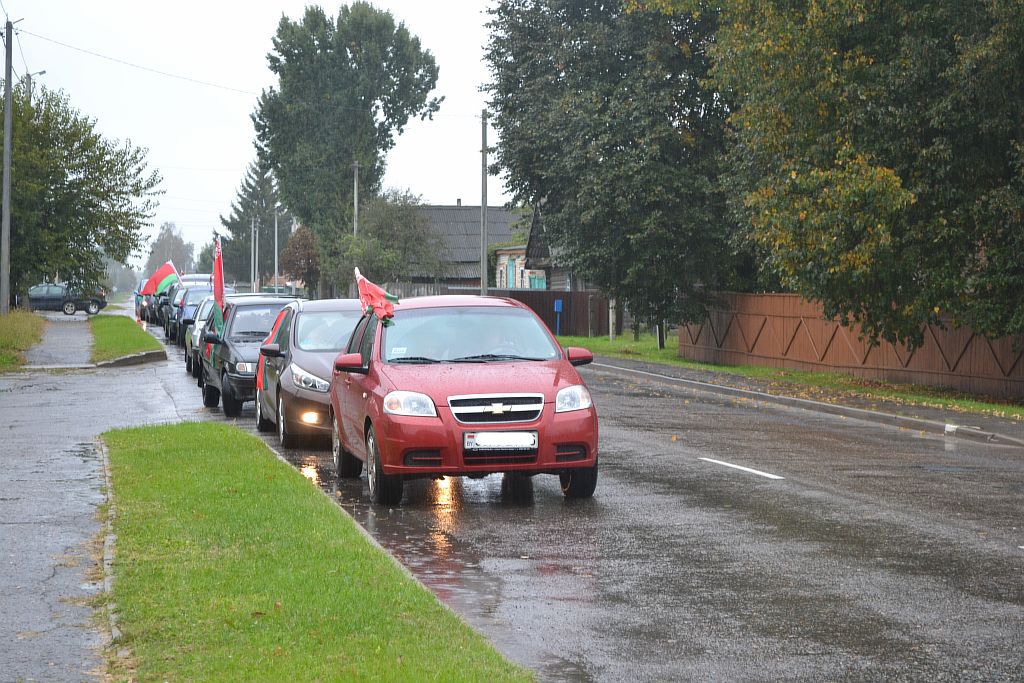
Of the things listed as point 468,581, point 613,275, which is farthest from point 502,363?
point 613,275

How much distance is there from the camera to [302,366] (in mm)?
15969

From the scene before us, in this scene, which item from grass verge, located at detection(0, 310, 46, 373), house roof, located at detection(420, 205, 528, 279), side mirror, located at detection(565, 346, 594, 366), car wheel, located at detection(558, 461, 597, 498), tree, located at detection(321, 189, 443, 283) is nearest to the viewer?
car wheel, located at detection(558, 461, 597, 498)

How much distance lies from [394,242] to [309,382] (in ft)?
196

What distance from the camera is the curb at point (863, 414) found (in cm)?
1830

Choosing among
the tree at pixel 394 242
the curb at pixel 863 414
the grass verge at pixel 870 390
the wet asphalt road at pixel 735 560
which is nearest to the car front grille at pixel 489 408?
the wet asphalt road at pixel 735 560

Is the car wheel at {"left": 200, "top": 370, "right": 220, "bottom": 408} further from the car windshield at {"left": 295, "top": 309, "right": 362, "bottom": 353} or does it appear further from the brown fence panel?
the brown fence panel

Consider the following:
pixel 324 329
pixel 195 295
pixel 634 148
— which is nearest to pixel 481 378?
pixel 324 329

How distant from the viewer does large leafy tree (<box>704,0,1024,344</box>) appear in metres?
22.3

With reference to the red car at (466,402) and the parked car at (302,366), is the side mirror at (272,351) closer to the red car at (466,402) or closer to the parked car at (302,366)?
the parked car at (302,366)

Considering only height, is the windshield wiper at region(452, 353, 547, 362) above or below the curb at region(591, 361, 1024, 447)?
above

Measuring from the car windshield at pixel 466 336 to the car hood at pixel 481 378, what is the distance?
0.24 metres

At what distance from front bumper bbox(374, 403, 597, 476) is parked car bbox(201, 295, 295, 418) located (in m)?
9.43

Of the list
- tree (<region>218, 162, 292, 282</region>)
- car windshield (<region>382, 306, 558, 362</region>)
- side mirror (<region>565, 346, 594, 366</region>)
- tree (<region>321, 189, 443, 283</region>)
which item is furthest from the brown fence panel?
tree (<region>218, 162, 292, 282</region>)

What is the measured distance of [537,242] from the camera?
66.9 m
